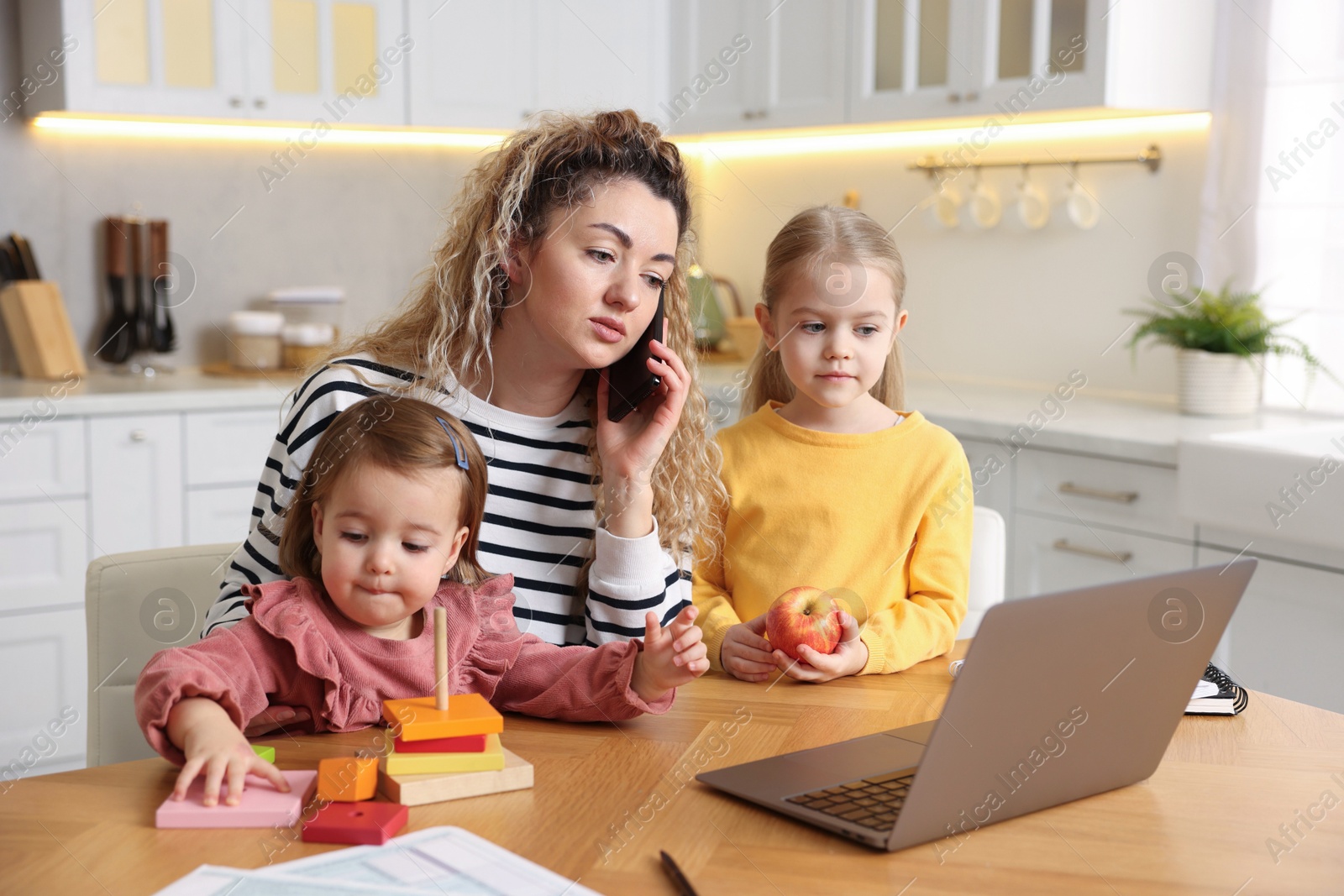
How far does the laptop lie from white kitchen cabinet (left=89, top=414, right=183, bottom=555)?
2.31m

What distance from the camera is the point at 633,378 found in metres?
1.33

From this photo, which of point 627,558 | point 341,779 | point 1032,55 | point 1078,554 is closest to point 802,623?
point 627,558

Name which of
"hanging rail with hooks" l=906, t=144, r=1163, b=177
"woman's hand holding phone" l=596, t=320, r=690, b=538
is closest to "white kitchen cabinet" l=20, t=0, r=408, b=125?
"hanging rail with hooks" l=906, t=144, r=1163, b=177

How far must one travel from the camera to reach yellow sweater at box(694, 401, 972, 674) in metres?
1.41

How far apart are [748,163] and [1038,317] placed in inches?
48.8

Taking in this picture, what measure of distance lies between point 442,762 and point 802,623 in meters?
0.43

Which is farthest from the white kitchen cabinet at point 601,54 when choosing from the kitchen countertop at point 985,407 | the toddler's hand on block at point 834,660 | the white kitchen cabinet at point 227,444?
the toddler's hand on block at point 834,660

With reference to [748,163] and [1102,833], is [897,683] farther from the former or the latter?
[748,163]

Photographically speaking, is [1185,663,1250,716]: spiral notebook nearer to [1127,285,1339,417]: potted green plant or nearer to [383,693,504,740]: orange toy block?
[383,693,504,740]: orange toy block

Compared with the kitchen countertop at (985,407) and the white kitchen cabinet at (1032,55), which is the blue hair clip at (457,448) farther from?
the white kitchen cabinet at (1032,55)

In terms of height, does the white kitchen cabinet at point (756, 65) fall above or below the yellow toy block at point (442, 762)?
above

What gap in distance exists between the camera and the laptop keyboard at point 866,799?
33.7 inches

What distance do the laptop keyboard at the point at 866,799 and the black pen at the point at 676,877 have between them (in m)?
0.12

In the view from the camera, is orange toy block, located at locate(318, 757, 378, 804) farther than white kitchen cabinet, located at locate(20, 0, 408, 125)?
No
